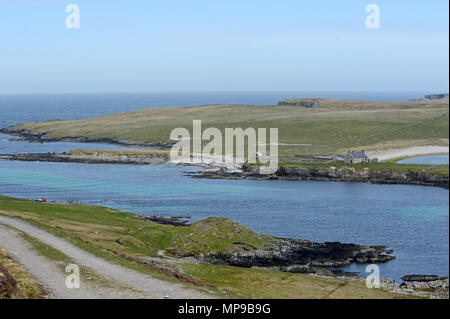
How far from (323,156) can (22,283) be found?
11950 centimetres

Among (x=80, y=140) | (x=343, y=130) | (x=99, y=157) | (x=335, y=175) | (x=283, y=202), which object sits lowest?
(x=283, y=202)

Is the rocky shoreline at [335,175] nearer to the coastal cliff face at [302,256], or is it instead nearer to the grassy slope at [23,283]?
the coastal cliff face at [302,256]

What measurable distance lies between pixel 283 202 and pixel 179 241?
39.1 metres

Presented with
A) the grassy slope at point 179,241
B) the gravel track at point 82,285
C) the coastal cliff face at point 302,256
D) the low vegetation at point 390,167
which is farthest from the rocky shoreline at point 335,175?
the gravel track at point 82,285

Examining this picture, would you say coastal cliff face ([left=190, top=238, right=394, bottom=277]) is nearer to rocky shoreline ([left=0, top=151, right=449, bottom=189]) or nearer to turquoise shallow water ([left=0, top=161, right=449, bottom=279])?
turquoise shallow water ([left=0, top=161, right=449, bottom=279])

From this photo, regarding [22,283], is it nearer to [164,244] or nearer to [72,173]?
[164,244]

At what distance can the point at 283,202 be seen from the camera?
9156 cm

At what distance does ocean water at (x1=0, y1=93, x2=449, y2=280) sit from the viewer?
66625 mm

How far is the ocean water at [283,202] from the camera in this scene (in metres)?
66.6

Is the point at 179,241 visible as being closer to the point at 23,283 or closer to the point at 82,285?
the point at 82,285

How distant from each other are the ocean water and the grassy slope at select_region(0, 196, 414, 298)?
1325cm

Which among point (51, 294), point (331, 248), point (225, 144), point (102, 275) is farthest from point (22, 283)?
point (225, 144)

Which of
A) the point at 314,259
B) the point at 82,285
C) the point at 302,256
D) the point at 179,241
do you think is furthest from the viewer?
the point at 302,256

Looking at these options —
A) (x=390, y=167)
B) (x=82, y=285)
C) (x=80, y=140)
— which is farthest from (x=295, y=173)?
(x=82, y=285)
